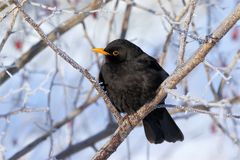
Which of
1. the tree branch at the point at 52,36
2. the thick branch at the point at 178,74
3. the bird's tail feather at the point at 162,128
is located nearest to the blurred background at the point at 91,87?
the tree branch at the point at 52,36

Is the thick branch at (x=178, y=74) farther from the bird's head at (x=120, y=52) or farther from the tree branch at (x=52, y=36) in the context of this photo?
the tree branch at (x=52, y=36)

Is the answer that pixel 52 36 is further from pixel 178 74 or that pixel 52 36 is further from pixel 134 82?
pixel 178 74

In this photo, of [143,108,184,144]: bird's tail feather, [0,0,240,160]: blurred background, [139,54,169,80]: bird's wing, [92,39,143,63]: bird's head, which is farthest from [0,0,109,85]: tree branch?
[143,108,184,144]: bird's tail feather

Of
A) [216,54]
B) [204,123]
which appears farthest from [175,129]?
[204,123]

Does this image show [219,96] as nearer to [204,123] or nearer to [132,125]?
[132,125]

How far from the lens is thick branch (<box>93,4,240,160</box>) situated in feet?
9.28

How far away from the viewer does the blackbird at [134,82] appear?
3.75m

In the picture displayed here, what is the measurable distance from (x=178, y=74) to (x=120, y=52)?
3.54ft

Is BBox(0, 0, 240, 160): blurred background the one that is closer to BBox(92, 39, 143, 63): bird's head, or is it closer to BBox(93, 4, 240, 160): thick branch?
BBox(92, 39, 143, 63): bird's head

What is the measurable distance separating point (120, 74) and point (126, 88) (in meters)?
0.11

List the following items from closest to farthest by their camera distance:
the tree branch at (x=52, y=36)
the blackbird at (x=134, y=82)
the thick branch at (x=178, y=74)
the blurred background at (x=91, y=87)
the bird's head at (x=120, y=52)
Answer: the thick branch at (x=178, y=74) → the blackbird at (x=134, y=82) → the bird's head at (x=120, y=52) → the tree branch at (x=52, y=36) → the blurred background at (x=91, y=87)

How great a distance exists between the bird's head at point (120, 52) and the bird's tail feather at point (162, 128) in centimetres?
41

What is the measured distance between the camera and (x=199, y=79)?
8.40 m

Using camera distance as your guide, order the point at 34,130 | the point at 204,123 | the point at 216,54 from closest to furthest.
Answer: the point at 216,54 → the point at 34,130 → the point at 204,123
